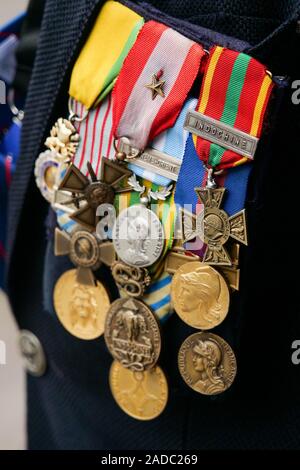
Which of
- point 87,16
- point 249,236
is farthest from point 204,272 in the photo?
point 87,16

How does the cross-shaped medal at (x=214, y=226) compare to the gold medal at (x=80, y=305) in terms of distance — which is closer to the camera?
the cross-shaped medal at (x=214, y=226)

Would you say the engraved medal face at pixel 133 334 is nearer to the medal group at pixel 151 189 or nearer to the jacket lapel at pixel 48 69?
the medal group at pixel 151 189

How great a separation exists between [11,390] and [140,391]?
114 centimetres

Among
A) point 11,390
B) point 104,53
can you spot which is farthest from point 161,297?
point 11,390

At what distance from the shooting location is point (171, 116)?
75cm

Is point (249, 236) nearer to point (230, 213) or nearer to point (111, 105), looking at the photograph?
point (230, 213)

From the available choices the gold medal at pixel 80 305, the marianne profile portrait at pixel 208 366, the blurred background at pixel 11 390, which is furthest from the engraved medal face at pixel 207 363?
the blurred background at pixel 11 390

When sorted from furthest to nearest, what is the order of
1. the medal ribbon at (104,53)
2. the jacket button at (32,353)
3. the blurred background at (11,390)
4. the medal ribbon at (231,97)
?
1. the blurred background at (11,390)
2. the jacket button at (32,353)
3. the medal ribbon at (104,53)
4. the medal ribbon at (231,97)

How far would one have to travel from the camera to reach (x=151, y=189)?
2.53 feet

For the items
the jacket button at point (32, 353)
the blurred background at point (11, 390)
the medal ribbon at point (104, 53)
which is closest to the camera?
the medal ribbon at point (104, 53)

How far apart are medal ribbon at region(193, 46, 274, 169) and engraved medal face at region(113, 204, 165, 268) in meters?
0.09

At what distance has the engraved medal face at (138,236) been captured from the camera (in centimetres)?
77

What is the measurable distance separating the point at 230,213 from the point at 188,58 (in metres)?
0.15
